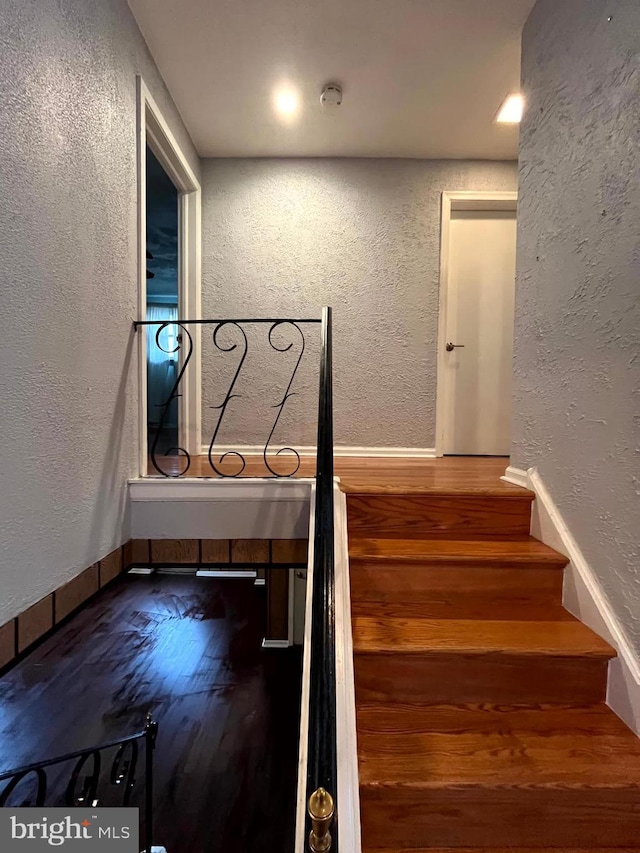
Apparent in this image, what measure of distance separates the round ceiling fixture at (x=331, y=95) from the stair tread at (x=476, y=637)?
2.73 m

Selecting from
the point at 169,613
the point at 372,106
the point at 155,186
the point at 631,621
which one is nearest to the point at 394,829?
the point at 631,621

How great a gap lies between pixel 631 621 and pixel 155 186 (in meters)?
4.28

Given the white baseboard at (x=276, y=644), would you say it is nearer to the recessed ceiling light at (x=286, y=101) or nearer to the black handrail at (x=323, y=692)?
the black handrail at (x=323, y=692)

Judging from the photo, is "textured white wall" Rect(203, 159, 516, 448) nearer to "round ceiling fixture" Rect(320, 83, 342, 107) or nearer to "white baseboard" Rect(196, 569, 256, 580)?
"round ceiling fixture" Rect(320, 83, 342, 107)

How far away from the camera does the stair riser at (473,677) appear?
127 cm

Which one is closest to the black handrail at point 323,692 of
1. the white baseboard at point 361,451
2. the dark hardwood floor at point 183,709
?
the white baseboard at point 361,451

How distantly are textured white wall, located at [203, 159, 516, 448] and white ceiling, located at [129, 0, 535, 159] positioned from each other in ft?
0.50

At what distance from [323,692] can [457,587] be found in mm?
1023

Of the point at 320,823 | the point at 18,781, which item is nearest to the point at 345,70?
the point at 320,823

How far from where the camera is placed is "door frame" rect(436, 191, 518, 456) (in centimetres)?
314

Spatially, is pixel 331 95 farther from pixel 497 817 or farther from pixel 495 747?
pixel 497 817

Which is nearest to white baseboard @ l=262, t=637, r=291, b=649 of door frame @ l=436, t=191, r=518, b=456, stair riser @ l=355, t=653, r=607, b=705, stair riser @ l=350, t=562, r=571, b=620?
door frame @ l=436, t=191, r=518, b=456

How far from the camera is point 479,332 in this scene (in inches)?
128

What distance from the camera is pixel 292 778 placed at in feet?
16.0
